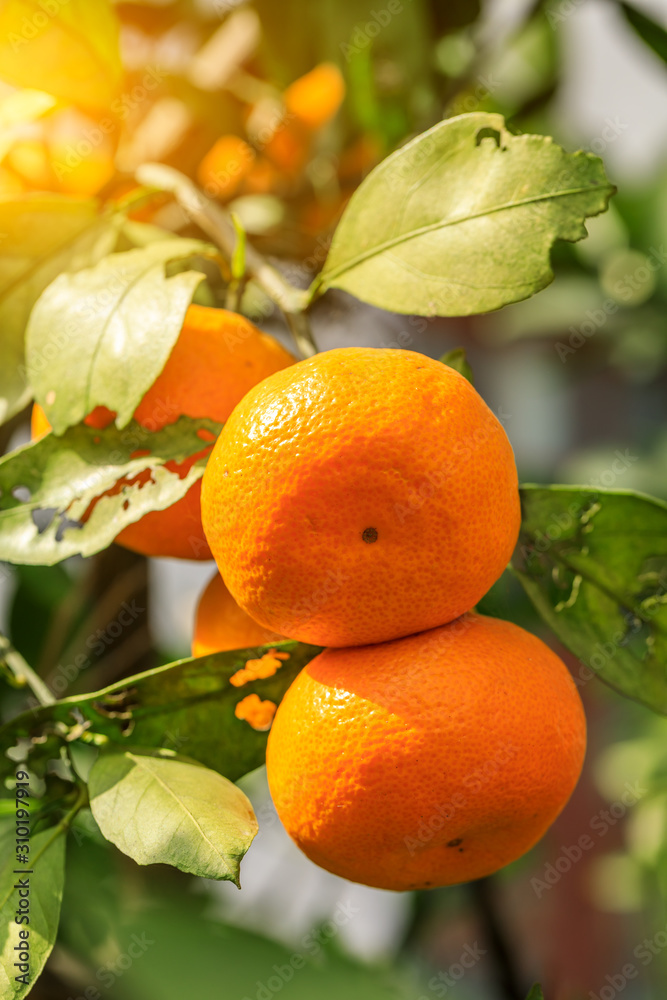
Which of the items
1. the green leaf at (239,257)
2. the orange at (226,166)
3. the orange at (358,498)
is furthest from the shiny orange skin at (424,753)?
the orange at (226,166)

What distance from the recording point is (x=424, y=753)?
43 centimetres

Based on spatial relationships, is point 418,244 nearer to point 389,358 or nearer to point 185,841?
point 389,358

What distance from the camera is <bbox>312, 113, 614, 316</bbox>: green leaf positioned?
488 mm

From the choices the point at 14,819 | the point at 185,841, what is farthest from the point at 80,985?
the point at 185,841

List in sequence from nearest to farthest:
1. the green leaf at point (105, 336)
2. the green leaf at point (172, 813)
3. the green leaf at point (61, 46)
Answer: the green leaf at point (172, 813), the green leaf at point (105, 336), the green leaf at point (61, 46)

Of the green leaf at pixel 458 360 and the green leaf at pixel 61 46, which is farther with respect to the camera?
the green leaf at pixel 61 46

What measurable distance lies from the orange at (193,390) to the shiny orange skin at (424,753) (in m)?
0.14

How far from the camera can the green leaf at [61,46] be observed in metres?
0.75

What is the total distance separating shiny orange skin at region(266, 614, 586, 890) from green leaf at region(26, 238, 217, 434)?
210 millimetres

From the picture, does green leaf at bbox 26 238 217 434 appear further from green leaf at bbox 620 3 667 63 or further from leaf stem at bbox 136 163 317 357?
green leaf at bbox 620 3 667 63

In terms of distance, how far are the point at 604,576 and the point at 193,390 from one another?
0.31 meters

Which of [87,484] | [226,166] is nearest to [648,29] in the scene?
[226,166]

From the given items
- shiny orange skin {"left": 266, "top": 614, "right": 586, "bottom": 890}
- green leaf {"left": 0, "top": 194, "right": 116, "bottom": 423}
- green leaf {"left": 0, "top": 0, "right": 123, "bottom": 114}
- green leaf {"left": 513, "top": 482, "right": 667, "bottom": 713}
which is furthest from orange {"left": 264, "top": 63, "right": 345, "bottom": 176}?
shiny orange skin {"left": 266, "top": 614, "right": 586, "bottom": 890}

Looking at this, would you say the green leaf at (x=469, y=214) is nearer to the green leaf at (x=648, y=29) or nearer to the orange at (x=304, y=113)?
the green leaf at (x=648, y=29)
